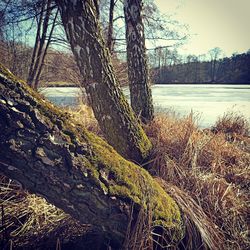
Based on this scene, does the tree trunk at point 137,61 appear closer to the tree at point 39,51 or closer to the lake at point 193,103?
the lake at point 193,103

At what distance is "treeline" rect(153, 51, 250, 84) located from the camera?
109 feet

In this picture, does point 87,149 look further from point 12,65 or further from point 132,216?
point 12,65

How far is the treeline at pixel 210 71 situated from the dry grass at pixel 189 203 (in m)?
30.5

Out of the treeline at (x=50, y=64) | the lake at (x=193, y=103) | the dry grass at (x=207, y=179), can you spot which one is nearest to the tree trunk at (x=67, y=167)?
the dry grass at (x=207, y=179)

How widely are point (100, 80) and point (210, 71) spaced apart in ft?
135

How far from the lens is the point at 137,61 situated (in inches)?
117

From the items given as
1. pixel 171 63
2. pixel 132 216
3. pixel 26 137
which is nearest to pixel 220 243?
pixel 132 216

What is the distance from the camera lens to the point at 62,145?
0.98m

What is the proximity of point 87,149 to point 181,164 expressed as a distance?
1.22m

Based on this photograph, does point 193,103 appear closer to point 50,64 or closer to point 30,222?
point 50,64

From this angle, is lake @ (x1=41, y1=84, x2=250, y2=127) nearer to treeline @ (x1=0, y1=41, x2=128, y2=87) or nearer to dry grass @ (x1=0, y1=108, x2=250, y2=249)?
treeline @ (x1=0, y1=41, x2=128, y2=87)

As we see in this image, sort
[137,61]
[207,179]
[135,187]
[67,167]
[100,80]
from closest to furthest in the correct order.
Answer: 1. [67,167]
2. [135,187]
3. [100,80]
4. [207,179]
5. [137,61]

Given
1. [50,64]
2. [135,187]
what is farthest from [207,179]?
[50,64]

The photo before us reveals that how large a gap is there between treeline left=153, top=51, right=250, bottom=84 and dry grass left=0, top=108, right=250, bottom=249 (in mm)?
30532
